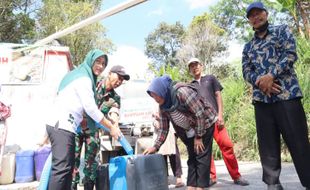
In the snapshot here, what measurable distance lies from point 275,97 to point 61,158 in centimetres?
173

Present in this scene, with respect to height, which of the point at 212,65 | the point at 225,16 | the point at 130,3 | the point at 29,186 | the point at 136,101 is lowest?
the point at 29,186

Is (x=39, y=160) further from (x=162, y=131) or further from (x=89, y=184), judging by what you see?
(x=162, y=131)

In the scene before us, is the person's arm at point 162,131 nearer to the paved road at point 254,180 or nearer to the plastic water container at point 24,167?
the paved road at point 254,180

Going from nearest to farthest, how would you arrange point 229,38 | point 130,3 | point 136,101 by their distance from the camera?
point 130,3
point 136,101
point 229,38

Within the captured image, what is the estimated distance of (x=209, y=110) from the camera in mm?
3359

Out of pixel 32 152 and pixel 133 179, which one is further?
pixel 32 152

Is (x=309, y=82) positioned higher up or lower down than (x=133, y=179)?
higher up

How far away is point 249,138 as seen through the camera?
773cm

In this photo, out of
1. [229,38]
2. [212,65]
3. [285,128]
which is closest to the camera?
[285,128]

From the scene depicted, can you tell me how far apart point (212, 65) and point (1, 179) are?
72.5ft

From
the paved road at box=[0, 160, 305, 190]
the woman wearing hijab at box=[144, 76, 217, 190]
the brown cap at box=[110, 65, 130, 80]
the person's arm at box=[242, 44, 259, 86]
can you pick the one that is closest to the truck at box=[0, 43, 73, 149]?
the paved road at box=[0, 160, 305, 190]

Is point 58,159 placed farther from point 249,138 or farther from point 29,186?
point 249,138

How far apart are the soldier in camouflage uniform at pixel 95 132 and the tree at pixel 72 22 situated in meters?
18.2

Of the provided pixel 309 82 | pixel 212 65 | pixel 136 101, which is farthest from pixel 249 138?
pixel 212 65
